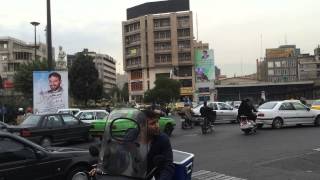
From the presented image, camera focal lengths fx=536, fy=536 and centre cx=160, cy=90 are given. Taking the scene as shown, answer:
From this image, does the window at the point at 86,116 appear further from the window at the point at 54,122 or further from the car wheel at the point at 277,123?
the car wheel at the point at 277,123

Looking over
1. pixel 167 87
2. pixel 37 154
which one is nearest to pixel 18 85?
pixel 167 87

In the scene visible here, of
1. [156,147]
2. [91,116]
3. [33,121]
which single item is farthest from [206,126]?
[156,147]

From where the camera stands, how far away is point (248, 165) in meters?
13.5

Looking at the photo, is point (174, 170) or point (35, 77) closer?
point (174, 170)

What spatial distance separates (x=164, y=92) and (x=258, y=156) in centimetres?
8224

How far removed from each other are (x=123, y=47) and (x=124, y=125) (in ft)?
417

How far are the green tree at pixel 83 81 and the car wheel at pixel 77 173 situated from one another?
65.5 m

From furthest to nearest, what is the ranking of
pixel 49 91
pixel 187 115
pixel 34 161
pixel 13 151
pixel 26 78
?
pixel 26 78
pixel 187 115
pixel 49 91
pixel 34 161
pixel 13 151

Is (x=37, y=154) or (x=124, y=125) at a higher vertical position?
(x=124, y=125)

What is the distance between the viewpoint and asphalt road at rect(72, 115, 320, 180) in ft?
39.5

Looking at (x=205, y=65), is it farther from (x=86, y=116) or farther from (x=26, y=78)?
(x=86, y=116)

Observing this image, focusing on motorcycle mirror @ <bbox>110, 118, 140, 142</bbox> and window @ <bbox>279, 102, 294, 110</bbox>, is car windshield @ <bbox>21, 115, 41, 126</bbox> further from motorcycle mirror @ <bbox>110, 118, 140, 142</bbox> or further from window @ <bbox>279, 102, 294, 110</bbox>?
motorcycle mirror @ <bbox>110, 118, 140, 142</bbox>

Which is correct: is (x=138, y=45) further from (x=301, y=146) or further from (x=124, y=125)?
(x=124, y=125)

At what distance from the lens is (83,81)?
7544 centimetres
